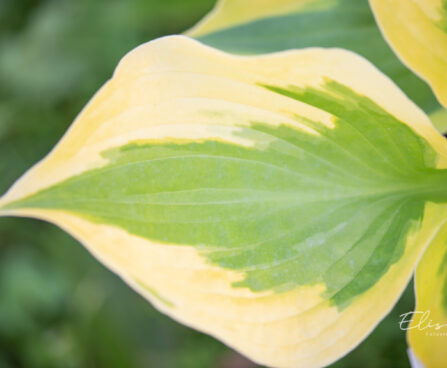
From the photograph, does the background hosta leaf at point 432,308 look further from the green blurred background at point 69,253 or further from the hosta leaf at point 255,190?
the green blurred background at point 69,253

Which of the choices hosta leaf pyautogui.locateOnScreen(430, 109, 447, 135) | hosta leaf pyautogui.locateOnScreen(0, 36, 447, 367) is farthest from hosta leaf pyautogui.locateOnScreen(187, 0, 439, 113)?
hosta leaf pyautogui.locateOnScreen(0, 36, 447, 367)

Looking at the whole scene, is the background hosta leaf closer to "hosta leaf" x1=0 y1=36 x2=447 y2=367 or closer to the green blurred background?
"hosta leaf" x1=0 y1=36 x2=447 y2=367

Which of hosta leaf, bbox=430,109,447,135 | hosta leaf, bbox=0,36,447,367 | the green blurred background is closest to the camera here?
hosta leaf, bbox=0,36,447,367

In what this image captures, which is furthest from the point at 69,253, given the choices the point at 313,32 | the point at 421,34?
the point at 421,34

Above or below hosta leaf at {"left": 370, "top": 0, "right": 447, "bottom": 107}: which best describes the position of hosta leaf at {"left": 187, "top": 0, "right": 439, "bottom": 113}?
below

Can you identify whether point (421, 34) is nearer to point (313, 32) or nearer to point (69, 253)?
point (313, 32)

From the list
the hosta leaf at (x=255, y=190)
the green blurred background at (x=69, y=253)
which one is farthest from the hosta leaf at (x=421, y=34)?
the green blurred background at (x=69, y=253)

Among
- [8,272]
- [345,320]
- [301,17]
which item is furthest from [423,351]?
[8,272]
